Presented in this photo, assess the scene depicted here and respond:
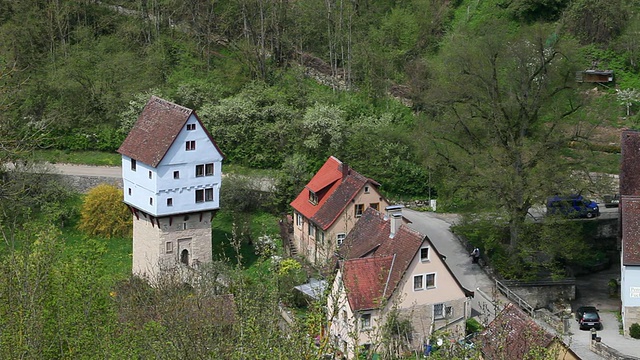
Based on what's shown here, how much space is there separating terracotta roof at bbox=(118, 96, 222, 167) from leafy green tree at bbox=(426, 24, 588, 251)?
1190 centimetres

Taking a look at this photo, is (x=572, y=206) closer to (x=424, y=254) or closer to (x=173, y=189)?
(x=424, y=254)

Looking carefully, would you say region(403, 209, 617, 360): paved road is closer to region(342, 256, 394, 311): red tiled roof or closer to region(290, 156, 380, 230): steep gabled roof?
region(290, 156, 380, 230): steep gabled roof

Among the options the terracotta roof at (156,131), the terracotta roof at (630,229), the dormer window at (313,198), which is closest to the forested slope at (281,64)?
the dormer window at (313,198)

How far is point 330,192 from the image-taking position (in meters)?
60.9

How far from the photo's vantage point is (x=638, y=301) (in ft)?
170

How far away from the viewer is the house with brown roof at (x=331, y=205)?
59375 mm

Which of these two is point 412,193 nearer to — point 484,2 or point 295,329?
point 484,2

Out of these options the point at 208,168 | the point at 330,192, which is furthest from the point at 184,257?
the point at 330,192

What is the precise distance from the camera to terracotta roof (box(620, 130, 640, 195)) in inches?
2251

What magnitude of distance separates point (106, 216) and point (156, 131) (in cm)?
744

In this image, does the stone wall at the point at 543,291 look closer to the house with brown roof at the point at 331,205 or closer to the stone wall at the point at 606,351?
the stone wall at the point at 606,351

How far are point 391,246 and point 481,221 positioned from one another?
7959mm

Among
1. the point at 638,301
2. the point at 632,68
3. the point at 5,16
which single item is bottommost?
the point at 638,301

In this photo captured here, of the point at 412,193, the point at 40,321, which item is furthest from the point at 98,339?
the point at 412,193
